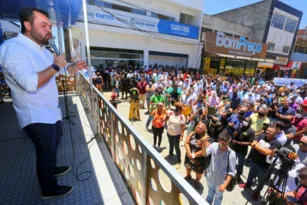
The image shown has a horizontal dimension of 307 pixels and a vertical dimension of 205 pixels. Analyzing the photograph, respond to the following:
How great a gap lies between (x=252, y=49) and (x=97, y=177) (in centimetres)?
2589

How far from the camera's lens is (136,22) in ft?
48.4

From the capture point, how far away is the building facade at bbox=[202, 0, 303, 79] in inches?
941

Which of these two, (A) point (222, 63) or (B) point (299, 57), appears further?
(B) point (299, 57)

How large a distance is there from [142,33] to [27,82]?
1577 cm

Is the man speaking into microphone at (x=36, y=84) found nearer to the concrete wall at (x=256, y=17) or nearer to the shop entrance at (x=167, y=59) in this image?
the shop entrance at (x=167, y=59)

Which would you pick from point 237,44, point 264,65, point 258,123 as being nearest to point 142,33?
point 237,44

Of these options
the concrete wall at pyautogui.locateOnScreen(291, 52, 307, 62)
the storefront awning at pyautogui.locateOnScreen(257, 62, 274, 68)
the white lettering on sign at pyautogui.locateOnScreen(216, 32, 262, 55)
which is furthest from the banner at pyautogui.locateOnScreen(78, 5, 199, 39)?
the concrete wall at pyautogui.locateOnScreen(291, 52, 307, 62)

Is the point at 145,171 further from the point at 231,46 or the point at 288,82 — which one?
the point at 231,46

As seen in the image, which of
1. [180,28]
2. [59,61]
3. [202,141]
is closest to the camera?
[59,61]

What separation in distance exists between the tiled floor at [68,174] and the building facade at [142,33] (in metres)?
11.0

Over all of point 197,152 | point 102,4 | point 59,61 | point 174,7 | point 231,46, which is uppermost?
point 174,7

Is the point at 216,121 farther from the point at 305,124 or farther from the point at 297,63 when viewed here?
the point at 297,63

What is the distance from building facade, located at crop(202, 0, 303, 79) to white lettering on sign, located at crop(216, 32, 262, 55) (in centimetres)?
121

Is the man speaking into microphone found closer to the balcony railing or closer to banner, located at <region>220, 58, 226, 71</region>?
the balcony railing
